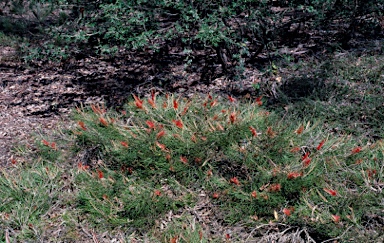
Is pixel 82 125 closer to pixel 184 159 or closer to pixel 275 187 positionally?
pixel 184 159

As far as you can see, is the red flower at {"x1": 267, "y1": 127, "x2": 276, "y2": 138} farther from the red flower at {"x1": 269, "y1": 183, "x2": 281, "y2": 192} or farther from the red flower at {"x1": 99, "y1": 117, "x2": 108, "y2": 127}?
the red flower at {"x1": 99, "y1": 117, "x2": 108, "y2": 127}

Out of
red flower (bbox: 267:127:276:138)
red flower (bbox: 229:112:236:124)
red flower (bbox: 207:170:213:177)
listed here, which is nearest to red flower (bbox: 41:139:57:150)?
red flower (bbox: 207:170:213:177)

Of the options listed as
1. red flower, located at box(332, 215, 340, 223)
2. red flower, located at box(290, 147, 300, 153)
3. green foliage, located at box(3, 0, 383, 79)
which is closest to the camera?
red flower, located at box(332, 215, 340, 223)

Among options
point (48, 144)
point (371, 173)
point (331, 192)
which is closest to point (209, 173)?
point (331, 192)

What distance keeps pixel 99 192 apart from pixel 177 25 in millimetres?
1776

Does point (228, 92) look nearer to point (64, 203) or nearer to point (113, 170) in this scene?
point (113, 170)

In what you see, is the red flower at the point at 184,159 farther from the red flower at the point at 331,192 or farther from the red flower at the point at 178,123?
the red flower at the point at 331,192

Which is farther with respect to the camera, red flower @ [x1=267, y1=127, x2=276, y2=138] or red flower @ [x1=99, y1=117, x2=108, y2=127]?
red flower @ [x1=99, y1=117, x2=108, y2=127]

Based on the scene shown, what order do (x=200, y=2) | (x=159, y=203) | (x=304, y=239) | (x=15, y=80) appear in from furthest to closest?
(x=15, y=80)
(x=200, y=2)
(x=159, y=203)
(x=304, y=239)

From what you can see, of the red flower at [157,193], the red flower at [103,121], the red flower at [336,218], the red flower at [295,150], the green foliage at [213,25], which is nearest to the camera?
the red flower at [336,218]

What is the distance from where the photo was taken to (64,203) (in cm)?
333

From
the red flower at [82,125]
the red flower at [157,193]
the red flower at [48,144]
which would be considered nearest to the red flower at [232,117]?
the red flower at [157,193]

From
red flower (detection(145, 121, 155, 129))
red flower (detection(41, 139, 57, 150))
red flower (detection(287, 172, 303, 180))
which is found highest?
red flower (detection(145, 121, 155, 129))

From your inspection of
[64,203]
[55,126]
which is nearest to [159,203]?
[64,203]
